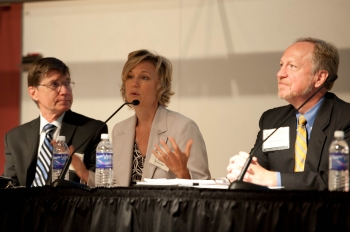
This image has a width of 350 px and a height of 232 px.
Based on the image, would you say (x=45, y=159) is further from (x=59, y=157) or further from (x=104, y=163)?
(x=104, y=163)

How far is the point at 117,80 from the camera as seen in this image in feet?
16.2

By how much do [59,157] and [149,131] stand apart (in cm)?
65

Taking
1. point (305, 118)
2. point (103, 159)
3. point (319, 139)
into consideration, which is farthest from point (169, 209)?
point (305, 118)

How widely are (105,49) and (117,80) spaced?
320 millimetres

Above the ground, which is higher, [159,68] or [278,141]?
[159,68]

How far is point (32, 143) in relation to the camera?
3.65 meters

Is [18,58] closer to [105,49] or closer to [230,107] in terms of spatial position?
[105,49]

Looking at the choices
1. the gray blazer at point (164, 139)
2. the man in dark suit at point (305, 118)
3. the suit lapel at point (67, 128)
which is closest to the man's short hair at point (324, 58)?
the man in dark suit at point (305, 118)

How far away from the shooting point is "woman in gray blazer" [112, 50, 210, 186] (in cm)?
323

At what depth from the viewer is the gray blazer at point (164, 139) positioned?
126 inches

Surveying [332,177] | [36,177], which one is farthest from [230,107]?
[332,177]

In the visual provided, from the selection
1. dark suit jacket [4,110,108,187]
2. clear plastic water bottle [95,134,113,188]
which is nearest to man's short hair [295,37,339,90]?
clear plastic water bottle [95,134,113,188]

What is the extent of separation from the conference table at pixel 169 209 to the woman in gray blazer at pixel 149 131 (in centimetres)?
108

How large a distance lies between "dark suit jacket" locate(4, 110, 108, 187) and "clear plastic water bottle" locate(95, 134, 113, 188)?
86 centimetres
